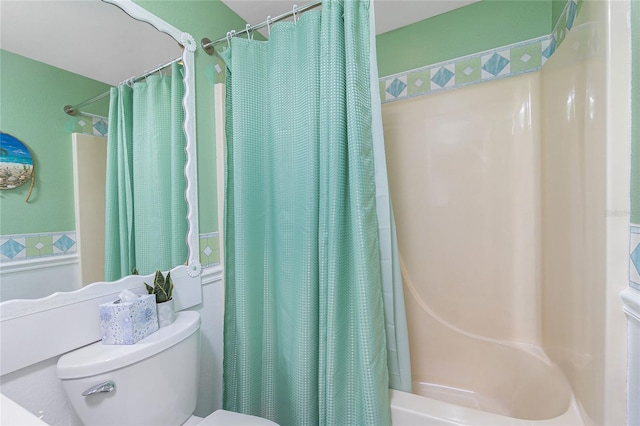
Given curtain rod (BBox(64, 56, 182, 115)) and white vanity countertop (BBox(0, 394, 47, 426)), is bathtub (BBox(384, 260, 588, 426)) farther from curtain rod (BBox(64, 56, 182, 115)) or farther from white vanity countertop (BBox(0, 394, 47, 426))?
curtain rod (BBox(64, 56, 182, 115))

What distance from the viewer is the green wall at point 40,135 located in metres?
0.73

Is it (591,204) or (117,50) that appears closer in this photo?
(591,204)

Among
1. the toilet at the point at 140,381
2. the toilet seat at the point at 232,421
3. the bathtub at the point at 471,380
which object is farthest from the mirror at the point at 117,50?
the bathtub at the point at 471,380

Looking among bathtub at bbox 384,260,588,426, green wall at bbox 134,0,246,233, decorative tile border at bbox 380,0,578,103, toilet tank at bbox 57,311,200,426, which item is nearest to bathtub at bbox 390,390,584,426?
bathtub at bbox 384,260,588,426

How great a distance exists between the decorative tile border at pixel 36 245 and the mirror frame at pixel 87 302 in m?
0.12

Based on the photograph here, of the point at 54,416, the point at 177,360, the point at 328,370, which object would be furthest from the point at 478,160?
the point at 54,416

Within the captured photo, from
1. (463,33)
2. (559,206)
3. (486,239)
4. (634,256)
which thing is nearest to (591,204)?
(634,256)

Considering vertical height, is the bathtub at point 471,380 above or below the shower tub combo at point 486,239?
below

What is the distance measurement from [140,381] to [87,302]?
0.97ft

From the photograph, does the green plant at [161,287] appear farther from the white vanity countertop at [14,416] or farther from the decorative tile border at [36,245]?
the white vanity countertop at [14,416]

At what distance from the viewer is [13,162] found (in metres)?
0.73

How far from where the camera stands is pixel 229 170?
1293 mm

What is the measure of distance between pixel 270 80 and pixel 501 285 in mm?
1522

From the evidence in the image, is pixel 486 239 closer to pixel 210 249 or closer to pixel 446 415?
pixel 446 415
